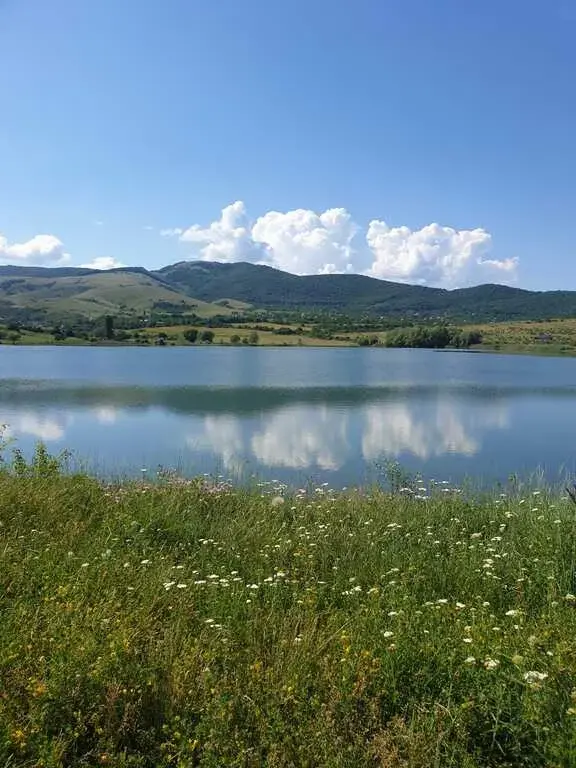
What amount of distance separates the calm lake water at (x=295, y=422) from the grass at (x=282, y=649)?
9.50 metres

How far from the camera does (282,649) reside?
4312mm

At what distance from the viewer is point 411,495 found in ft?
39.5

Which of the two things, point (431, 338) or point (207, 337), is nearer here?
point (207, 337)

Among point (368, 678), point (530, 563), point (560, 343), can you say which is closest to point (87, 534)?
point (368, 678)

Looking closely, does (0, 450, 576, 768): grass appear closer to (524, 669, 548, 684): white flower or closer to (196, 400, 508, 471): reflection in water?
(524, 669, 548, 684): white flower

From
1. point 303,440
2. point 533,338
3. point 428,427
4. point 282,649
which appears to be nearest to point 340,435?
point 303,440

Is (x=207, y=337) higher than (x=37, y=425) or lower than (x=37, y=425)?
higher

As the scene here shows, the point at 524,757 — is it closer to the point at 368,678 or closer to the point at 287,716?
the point at 368,678

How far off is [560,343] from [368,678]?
129881mm

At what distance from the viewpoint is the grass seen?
3.35 metres

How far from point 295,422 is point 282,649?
2594 centimetres

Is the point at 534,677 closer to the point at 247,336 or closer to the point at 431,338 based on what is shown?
the point at 247,336

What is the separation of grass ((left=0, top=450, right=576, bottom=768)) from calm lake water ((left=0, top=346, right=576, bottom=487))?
9.50m

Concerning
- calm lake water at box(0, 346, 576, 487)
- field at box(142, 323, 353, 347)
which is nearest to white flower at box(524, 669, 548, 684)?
calm lake water at box(0, 346, 576, 487)
